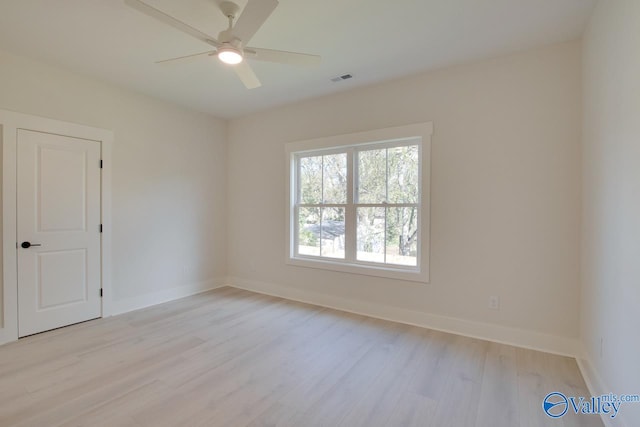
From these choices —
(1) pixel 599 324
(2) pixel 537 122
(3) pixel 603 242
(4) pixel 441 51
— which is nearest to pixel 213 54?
(4) pixel 441 51

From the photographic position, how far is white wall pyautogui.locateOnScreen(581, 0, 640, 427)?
1.53 m

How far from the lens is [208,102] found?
410cm

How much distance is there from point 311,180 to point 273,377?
263 centimetres

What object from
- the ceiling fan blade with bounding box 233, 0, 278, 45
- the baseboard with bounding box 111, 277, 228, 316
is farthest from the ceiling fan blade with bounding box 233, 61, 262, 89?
the baseboard with bounding box 111, 277, 228, 316

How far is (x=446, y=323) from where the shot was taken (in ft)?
10.2

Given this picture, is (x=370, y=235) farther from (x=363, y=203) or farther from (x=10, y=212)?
(x=10, y=212)

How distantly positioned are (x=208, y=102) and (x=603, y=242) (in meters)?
4.43

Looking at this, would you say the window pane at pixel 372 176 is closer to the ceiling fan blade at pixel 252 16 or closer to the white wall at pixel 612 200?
the white wall at pixel 612 200

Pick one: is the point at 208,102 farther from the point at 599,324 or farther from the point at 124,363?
the point at 599,324

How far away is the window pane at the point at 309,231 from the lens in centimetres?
414

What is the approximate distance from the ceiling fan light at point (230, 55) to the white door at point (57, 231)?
235cm

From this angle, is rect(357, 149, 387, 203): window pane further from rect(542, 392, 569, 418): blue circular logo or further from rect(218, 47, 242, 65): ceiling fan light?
rect(542, 392, 569, 418): blue circular logo

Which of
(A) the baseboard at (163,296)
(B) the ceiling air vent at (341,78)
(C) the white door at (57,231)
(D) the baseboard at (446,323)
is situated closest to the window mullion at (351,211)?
(D) the baseboard at (446,323)

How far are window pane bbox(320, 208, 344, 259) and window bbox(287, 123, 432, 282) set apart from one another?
0.04 feet
